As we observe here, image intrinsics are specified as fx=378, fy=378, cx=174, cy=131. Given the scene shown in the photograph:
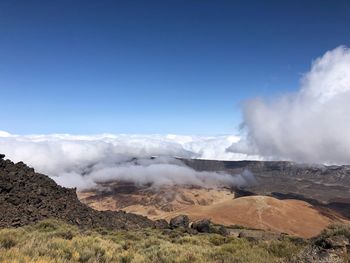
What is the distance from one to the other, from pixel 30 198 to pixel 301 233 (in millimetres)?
67697

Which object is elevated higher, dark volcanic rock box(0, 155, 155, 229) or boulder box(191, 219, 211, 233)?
dark volcanic rock box(0, 155, 155, 229)

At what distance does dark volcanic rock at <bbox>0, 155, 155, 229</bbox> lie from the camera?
107ft

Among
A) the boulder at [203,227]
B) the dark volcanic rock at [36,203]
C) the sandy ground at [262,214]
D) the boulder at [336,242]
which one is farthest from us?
the sandy ground at [262,214]

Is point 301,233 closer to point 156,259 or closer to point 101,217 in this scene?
point 101,217

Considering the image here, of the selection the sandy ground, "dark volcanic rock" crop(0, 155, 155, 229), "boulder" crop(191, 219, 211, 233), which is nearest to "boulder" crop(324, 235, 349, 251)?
"dark volcanic rock" crop(0, 155, 155, 229)

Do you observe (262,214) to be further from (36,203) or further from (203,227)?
(36,203)

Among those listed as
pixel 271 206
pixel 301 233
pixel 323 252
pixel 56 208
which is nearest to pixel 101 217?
pixel 56 208

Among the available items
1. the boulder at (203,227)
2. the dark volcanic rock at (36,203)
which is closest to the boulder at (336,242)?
the dark volcanic rock at (36,203)

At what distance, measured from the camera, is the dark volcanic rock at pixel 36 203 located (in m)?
32.5

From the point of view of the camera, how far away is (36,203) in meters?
36.2

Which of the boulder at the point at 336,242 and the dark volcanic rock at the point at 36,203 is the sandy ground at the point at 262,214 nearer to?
the dark volcanic rock at the point at 36,203

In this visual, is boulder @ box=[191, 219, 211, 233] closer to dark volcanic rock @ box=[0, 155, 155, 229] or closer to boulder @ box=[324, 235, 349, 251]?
dark volcanic rock @ box=[0, 155, 155, 229]

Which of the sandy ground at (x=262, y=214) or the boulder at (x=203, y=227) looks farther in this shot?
the sandy ground at (x=262, y=214)

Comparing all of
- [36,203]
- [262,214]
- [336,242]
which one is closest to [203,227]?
[36,203]
